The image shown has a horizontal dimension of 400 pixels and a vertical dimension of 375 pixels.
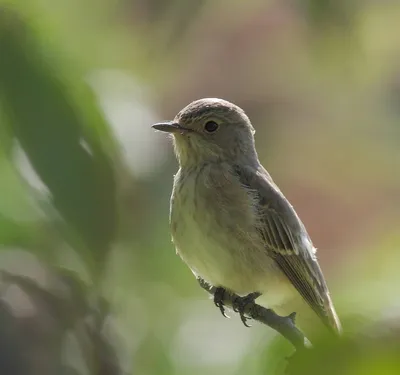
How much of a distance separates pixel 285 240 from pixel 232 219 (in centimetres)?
31

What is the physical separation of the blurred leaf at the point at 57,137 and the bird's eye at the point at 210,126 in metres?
1.88

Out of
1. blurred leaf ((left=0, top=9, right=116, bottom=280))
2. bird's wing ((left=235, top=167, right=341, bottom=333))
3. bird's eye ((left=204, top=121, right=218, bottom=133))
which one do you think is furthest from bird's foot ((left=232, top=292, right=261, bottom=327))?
blurred leaf ((left=0, top=9, right=116, bottom=280))

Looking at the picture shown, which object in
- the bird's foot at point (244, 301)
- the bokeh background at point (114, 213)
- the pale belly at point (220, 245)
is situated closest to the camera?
the bokeh background at point (114, 213)

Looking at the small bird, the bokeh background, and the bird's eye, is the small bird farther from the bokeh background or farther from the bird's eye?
the bokeh background

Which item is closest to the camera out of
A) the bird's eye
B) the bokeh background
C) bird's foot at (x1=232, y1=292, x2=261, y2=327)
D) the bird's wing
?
the bokeh background

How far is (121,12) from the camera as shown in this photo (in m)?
0.95

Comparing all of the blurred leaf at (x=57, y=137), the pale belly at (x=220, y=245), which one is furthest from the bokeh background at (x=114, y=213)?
the pale belly at (x=220, y=245)

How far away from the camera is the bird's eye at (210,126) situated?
256 cm

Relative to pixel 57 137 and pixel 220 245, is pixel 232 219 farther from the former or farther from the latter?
pixel 57 137

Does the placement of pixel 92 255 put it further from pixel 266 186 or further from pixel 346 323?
pixel 266 186

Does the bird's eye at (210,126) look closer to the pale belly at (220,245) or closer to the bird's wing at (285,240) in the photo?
the bird's wing at (285,240)

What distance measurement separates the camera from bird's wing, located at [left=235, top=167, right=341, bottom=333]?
241 centimetres

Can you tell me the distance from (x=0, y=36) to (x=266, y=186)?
76.6 inches

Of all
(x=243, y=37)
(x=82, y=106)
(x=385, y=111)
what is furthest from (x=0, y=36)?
(x=243, y=37)
